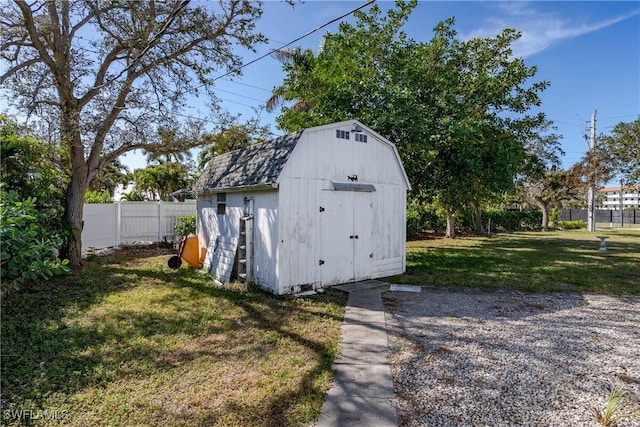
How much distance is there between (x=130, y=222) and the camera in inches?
494

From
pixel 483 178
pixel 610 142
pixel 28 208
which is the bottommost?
pixel 28 208

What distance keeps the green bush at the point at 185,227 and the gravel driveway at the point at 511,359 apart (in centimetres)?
847

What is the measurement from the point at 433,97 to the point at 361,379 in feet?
29.1

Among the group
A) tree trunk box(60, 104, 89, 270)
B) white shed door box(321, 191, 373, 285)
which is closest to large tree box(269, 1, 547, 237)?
white shed door box(321, 191, 373, 285)

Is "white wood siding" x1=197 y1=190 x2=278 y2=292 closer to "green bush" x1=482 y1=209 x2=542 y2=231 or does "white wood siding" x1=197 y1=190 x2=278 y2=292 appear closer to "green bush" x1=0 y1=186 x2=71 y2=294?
"green bush" x1=0 y1=186 x2=71 y2=294

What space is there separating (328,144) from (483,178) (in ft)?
18.0

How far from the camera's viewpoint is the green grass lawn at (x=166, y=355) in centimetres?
278

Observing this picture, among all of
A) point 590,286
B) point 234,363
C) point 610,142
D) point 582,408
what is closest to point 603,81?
point 610,142

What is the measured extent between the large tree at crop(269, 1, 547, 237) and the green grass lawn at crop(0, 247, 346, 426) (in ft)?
18.5

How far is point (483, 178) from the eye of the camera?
9.81 meters

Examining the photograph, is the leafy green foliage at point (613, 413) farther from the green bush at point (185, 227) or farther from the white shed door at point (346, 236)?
the green bush at point (185, 227)

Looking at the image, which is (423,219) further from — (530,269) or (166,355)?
(166,355)

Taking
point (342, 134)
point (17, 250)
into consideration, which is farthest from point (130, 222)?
point (17, 250)

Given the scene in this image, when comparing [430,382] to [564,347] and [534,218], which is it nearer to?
[564,347]
